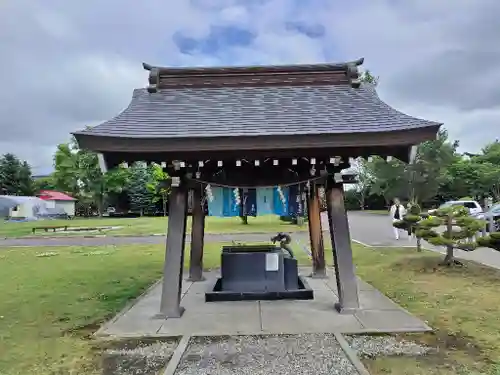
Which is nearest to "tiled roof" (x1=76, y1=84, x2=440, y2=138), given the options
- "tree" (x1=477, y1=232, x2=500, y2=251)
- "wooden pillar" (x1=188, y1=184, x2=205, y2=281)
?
"wooden pillar" (x1=188, y1=184, x2=205, y2=281)

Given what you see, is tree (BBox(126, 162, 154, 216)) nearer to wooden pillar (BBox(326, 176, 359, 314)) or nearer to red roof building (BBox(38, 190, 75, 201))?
red roof building (BBox(38, 190, 75, 201))

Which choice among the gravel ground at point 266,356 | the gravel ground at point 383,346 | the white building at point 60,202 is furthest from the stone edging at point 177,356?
the white building at point 60,202

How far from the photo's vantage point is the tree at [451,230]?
10.2 metres

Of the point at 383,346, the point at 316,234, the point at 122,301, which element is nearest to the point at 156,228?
the point at 316,234

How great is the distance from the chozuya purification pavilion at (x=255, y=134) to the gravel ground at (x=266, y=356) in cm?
150

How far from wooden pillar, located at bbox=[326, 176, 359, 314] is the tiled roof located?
1185 mm

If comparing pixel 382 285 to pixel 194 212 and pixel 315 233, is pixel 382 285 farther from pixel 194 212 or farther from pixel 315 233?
pixel 194 212

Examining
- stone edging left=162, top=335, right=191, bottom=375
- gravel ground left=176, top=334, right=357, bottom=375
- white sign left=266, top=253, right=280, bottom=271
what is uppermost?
white sign left=266, top=253, right=280, bottom=271

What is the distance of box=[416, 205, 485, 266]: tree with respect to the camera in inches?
400

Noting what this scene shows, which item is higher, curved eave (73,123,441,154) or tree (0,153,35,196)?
tree (0,153,35,196)

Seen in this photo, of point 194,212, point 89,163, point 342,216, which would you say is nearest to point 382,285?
point 342,216

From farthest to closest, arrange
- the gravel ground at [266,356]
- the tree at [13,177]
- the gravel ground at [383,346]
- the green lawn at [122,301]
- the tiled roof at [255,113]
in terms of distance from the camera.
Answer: the tree at [13,177] < the tiled roof at [255,113] < the gravel ground at [383,346] < the green lawn at [122,301] < the gravel ground at [266,356]

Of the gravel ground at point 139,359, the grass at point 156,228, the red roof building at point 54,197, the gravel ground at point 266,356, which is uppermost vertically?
the red roof building at point 54,197

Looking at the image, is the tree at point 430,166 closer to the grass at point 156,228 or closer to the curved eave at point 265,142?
the grass at point 156,228
